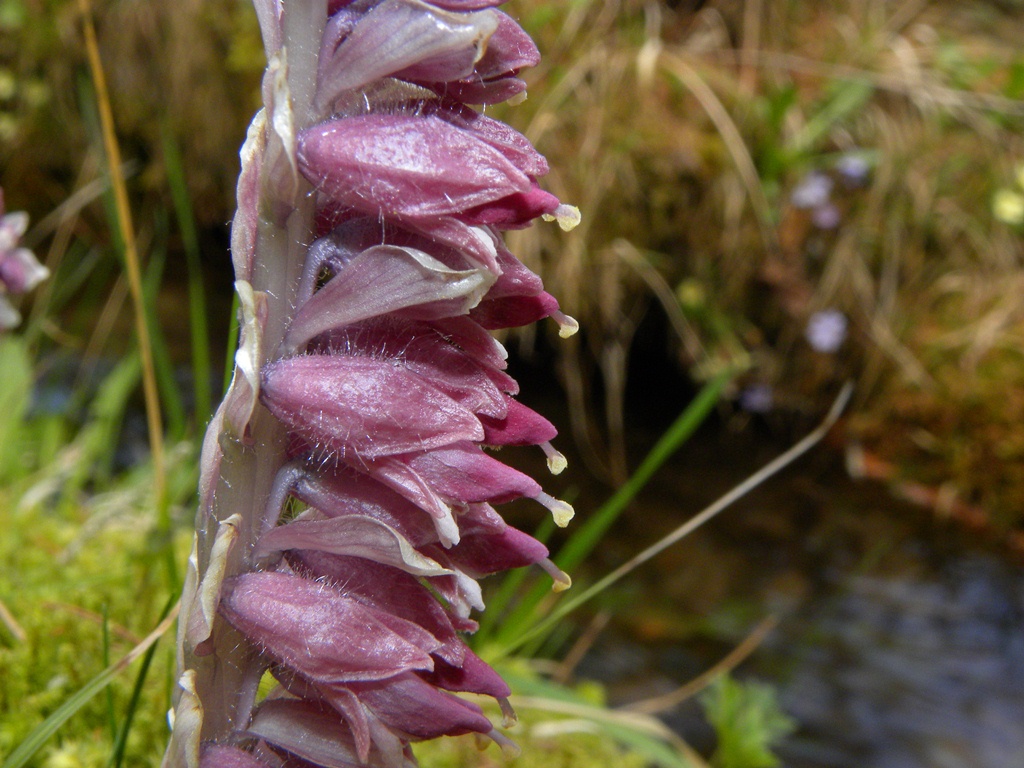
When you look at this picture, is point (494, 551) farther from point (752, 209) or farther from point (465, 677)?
point (752, 209)

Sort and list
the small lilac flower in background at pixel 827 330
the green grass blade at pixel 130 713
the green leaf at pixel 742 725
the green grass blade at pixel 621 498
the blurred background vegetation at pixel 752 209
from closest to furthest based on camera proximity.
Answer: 1. the green grass blade at pixel 130 713
2. the green grass blade at pixel 621 498
3. the green leaf at pixel 742 725
4. the blurred background vegetation at pixel 752 209
5. the small lilac flower in background at pixel 827 330

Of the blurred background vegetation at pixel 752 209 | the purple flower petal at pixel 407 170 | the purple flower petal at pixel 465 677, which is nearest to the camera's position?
the purple flower petal at pixel 407 170

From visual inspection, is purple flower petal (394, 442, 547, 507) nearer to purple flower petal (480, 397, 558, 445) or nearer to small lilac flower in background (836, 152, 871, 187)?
purple flower petal (480, 397, 558, 445)

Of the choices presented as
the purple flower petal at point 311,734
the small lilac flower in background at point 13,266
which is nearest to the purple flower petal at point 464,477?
the purple flower petal at point 311,734

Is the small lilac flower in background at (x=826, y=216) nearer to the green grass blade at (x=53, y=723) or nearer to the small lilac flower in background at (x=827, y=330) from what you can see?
the small lilac flower in background at (x=827, y=330)

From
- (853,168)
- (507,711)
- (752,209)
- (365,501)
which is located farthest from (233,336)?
(853,168)

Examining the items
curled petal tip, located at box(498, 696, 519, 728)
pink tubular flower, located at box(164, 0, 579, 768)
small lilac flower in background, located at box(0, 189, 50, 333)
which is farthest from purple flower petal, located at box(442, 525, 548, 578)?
small lilac flower in background, located at box(0, 189, 50, 333)
